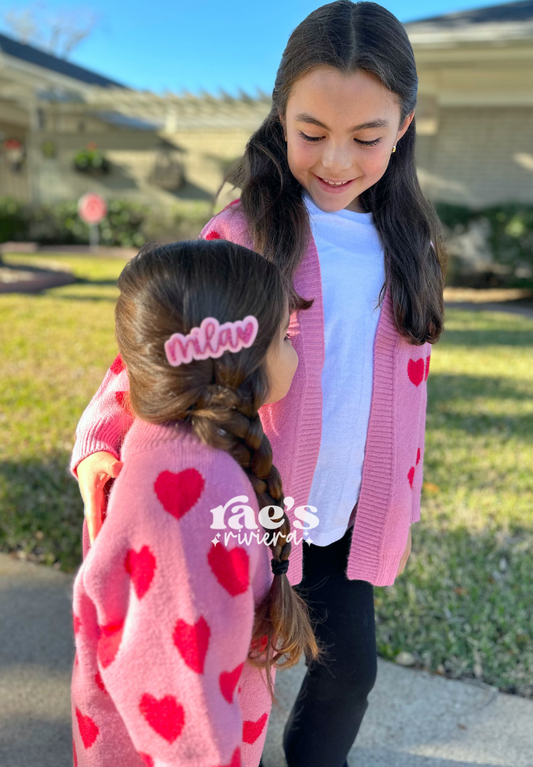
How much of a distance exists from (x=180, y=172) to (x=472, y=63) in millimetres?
7152

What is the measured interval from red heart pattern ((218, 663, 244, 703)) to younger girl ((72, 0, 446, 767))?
1.14ft

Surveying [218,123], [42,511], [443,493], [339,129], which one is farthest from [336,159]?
[218,123]

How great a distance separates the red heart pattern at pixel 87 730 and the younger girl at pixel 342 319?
37 centimetres

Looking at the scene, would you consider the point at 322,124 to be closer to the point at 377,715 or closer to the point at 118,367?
the point at 118,367

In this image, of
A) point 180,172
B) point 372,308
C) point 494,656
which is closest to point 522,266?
point 180,172

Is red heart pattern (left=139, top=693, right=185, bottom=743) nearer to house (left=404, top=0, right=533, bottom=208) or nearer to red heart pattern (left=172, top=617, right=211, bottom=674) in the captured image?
red heart pattern (left=172, top=617, right=211, bottom=674)

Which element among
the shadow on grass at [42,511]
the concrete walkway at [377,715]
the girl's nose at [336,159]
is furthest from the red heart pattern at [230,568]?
the shadow on grass at [42,511]

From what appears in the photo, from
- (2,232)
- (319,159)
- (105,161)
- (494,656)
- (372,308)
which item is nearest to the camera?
(319,159)

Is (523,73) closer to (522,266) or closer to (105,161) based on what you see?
(522,266)

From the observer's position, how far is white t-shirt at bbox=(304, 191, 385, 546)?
1532 millimetres

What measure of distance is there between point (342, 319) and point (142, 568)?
717mm

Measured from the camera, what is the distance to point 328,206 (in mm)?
1563

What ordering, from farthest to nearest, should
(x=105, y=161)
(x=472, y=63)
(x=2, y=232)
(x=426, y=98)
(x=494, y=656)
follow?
(x=105, y=161), (x=2, y=232), (x=426, y=98), (x=472, y=63), (x=494, y=656)

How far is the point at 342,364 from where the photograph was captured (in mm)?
1533
